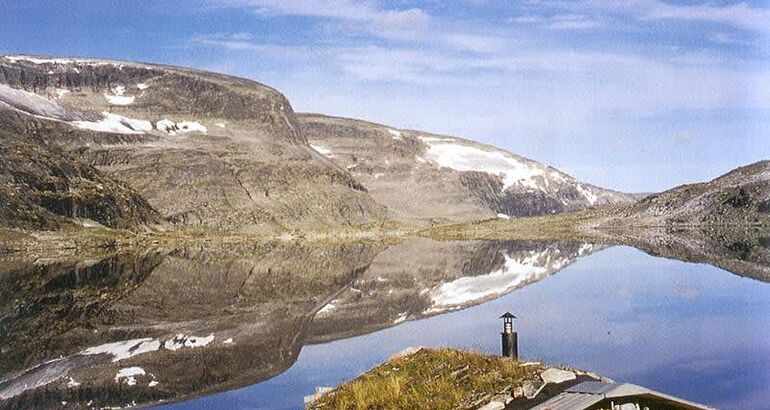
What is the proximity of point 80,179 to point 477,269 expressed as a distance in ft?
316

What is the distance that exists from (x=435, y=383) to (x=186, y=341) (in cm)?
2178

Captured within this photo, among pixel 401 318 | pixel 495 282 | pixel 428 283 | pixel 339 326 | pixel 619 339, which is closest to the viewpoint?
pixel 619 339

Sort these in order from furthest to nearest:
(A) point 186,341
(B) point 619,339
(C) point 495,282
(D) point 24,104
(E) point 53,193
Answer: (D) point 24,104 < (E) point 53,193 < (C) point 495,282 < (A) point 186,341 < (B) point 619,339

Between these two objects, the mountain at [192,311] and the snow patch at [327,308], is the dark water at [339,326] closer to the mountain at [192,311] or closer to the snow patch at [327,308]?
the mountain at [192,311]

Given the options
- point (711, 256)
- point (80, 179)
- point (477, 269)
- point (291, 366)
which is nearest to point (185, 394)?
point (291, 366)

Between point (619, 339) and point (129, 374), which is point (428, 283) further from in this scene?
point (129, 374)

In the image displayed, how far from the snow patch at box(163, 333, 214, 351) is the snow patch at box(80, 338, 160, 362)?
560 mm

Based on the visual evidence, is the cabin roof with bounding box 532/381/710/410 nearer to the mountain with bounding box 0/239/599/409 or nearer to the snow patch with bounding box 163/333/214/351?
the mountain with bounding box 0/239/599/409

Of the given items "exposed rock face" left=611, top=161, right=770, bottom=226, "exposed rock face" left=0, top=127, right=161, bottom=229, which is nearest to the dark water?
"exposed rock face" left=0, top=127, right=161, bottom=229

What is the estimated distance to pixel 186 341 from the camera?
41312 mm

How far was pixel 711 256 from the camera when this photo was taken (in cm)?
8744

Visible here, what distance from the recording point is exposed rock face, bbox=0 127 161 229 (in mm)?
136500

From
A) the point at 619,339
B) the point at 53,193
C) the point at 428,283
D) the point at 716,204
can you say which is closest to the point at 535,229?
the point at 716,204

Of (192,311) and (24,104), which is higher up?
(24,104)
